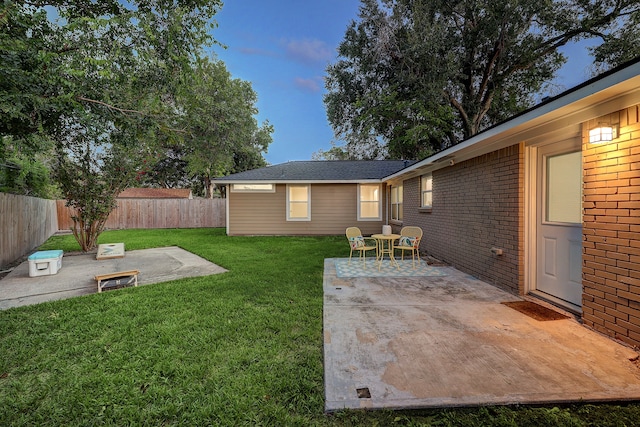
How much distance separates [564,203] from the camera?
140 inches

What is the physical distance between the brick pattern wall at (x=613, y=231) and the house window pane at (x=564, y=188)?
0.38m

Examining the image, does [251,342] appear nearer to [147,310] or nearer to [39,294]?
[147,310]

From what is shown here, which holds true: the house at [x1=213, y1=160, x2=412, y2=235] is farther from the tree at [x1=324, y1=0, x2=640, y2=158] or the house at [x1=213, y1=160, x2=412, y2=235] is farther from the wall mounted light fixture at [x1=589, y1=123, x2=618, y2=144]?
the wall mounted light fixture at [x1=589, y1=123, x2=618, y2=144]

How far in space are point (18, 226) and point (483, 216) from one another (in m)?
11.5

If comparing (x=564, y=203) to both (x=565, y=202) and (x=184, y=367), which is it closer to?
(x=565, y=202)

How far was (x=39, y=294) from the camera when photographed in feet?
14.6

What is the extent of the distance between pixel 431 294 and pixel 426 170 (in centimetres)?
435

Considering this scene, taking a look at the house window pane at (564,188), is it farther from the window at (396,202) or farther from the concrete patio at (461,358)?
the window at (396,202)

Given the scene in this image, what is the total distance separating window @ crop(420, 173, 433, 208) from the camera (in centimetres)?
762

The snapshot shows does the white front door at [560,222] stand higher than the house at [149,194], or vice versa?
the house at [149,194]

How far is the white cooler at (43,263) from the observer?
5500 millimetres

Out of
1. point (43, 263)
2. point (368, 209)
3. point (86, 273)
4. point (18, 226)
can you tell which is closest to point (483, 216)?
point (368, 209)

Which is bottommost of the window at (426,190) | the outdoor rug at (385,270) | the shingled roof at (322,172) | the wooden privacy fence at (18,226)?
the outdoor rug at (385,270)

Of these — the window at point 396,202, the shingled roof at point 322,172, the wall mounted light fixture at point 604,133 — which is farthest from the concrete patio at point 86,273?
the window at point 396,202
